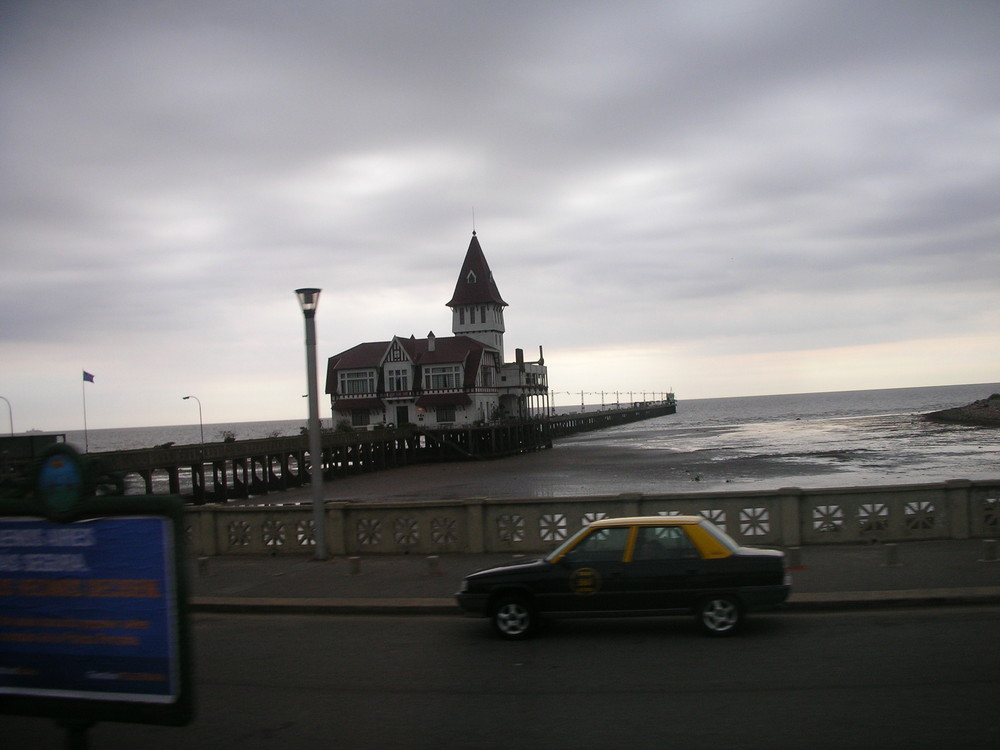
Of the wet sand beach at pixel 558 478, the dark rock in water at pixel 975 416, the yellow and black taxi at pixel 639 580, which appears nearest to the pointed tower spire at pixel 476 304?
the wet sand beach at pixel 558 478

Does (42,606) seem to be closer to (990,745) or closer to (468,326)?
(990,745)

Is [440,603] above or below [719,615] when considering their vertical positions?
below

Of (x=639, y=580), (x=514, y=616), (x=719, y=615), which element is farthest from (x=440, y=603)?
(x=719, y=615)

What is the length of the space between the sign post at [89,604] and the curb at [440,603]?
6877 mm

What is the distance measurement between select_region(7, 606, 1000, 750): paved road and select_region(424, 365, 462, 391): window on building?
6752cm

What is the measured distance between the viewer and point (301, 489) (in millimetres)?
57000

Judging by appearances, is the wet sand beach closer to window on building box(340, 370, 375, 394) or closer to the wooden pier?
the wooden pier

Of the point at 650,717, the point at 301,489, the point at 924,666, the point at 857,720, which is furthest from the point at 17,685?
the point at 301,489

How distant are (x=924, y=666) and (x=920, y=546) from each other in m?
6.13

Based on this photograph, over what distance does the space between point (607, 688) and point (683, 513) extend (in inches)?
257

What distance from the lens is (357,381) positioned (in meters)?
79.8

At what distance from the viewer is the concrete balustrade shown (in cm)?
1368

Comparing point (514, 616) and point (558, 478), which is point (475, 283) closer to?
point (558, 478)

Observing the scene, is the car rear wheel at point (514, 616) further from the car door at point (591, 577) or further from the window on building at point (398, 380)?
the window on building at point (398, 380)
